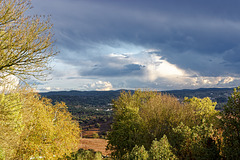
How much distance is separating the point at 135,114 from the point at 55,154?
13.7 metres

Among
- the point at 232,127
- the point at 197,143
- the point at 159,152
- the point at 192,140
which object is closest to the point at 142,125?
the point at 192,140

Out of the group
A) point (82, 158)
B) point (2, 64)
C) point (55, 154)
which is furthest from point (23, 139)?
point (2, 64)

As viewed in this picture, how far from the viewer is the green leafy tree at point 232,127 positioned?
41.4 ft

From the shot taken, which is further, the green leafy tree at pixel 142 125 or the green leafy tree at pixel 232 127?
the green leafy tree at pixel 142 125

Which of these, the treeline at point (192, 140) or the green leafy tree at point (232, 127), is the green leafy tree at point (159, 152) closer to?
the treeline at point (192, 140)

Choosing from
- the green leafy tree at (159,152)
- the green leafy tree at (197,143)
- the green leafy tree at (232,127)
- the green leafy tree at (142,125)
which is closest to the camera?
the green leafy tree at (232,127)

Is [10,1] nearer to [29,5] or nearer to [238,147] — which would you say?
[29,5]

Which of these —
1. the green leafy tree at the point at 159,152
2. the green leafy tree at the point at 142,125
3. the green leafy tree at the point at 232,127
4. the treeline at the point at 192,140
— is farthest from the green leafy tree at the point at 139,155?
the green leafy tree at the point at 142,125

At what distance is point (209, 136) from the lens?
15.2m

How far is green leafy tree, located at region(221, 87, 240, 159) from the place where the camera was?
41.4 ft

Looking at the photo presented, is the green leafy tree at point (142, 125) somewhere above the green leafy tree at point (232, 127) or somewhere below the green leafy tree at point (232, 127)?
below

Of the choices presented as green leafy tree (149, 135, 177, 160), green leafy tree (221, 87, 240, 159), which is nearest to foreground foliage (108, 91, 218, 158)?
green leafy tree (149, 135, 177, 160)

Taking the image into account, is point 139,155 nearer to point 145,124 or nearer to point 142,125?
point 142,125

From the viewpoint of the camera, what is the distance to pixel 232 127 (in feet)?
43.6
